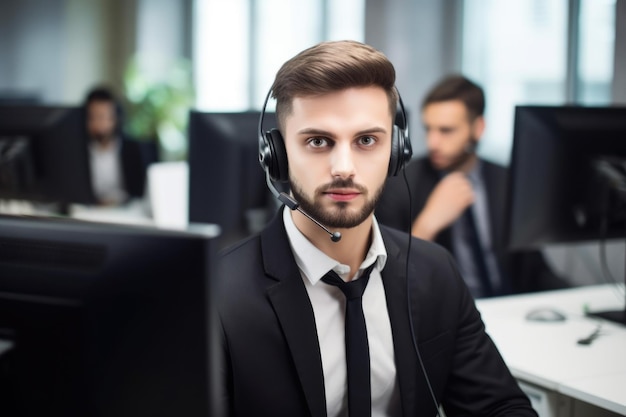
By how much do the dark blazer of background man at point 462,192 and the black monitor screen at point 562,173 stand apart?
54 cm

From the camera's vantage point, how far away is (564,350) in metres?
1.69

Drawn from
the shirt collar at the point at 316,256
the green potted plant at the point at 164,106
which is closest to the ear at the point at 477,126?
the shirt collar at the point at 316,256

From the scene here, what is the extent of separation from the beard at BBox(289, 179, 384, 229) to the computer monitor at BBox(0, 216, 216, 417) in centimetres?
61

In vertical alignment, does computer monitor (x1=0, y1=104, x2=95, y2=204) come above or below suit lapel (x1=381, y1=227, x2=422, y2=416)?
above

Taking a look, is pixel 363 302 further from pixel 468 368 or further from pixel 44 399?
pixel 44 399

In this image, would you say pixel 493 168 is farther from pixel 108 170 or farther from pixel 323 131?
pixel 108 170

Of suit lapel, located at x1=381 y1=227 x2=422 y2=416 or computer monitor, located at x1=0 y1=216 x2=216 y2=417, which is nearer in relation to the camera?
computer monitor, located at x1=0 y1=216 x2=216 y2=417

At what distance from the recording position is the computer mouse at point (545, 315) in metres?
1.93

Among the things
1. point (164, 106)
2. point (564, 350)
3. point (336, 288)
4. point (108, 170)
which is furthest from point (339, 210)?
point (164, 106)

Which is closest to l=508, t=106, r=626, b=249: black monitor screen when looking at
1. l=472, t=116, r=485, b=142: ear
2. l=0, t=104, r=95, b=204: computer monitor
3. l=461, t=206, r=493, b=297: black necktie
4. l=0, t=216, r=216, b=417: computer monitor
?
l=461, t=206, r=493, b=297: black necktie

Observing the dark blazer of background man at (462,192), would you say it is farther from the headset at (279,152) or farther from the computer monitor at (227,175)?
the headset at (279,152)

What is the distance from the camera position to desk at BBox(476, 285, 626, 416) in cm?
146

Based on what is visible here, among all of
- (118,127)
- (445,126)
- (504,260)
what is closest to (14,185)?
(445,126)

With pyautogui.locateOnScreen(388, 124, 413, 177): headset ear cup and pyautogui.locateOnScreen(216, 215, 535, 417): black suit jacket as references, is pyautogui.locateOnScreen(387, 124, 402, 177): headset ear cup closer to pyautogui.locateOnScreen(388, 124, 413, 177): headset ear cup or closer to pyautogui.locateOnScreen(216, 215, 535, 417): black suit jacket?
pyautogui.locateOnScreen(388, 124, 413, 177): headset ear cup
